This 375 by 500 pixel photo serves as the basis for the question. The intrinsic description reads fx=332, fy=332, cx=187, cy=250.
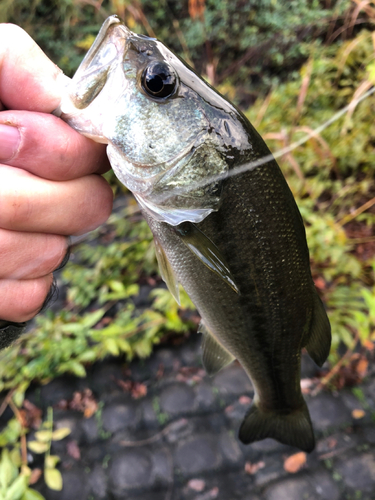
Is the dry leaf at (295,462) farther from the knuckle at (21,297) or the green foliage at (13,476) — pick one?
the knuckle at (21,297)

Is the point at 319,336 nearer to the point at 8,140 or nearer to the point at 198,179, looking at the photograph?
the point at 198,179

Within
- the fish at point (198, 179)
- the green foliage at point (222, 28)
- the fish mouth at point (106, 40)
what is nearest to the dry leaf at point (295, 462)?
the fish at point (198, 179)

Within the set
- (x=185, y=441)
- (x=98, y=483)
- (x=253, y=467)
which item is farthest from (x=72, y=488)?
(x=253, y=467)

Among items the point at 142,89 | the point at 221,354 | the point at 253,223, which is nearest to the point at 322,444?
the point at 221,354

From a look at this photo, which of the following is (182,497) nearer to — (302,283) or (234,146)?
(302,283)

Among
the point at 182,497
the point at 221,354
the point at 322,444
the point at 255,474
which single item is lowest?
the point at 182,497
